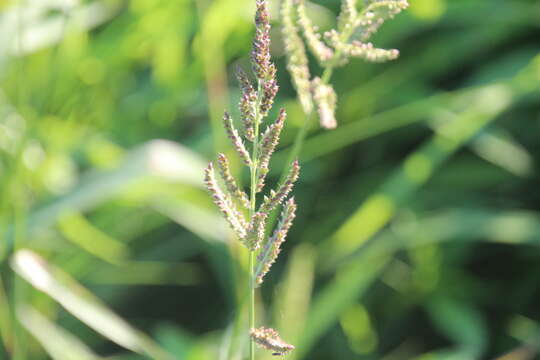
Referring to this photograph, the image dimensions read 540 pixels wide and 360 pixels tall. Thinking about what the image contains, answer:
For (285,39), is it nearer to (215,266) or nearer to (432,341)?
(215,266)

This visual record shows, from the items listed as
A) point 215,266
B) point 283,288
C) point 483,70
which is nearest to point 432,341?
point 283,288

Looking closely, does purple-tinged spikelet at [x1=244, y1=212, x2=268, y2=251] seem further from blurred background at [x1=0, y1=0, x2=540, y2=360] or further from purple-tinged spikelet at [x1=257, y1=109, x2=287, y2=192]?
blurred background at [x1=0, y1=0, x2=540, y2=360]

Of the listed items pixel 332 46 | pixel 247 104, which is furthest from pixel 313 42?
pixel 247 104

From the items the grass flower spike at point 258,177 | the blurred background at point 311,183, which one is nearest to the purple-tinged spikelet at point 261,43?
the grass flower spike at point 258,177

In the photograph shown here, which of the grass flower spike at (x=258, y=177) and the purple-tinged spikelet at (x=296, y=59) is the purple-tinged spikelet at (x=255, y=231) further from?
the purple-tinged spikelet at (x=296, y=59)

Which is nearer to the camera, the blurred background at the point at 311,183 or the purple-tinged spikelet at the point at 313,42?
the purple-tinged spikelet at the point at 313,42

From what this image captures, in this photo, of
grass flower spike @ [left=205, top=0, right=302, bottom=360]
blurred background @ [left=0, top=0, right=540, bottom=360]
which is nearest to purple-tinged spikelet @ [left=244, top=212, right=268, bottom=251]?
grass flower spike @ [left=205, top=0, right=302, bottom=360]
